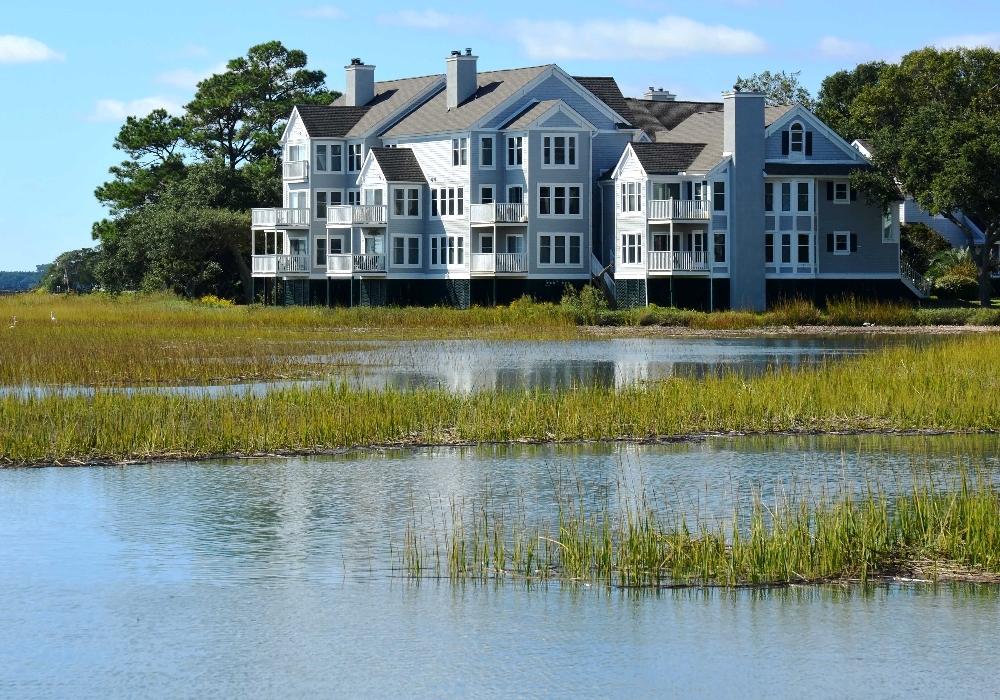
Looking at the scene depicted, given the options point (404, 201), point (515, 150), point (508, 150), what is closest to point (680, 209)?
point (515, 150)

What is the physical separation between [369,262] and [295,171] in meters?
11.7

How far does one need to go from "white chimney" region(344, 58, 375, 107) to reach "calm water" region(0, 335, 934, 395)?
40.9 meters

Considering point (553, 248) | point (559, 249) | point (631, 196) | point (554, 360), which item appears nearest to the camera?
point (554, 360)

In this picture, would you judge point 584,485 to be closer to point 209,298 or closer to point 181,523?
point 181,523

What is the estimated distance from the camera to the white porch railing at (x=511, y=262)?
85812mm

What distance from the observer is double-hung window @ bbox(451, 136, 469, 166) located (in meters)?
88.6

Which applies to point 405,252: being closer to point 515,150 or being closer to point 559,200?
point 515,150

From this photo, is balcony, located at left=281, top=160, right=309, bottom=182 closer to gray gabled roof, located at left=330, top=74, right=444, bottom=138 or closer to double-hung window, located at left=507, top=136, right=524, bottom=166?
gray gabled roof, located at left=330, top=74, right=444, bottom=138

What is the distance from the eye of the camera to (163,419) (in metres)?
29.4

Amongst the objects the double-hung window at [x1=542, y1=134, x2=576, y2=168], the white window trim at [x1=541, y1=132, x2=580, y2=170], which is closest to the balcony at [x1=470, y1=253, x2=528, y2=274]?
the white window trim at [x1=541, y1=132, x2=580, y2=170]

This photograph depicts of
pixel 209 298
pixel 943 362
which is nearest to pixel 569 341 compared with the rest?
pixel 943 362

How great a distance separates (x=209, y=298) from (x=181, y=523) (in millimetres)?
74063

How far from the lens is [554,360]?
51.5 m

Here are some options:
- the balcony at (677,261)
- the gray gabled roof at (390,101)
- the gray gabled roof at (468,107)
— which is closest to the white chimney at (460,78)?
the gray gabled roof at (468,107)
